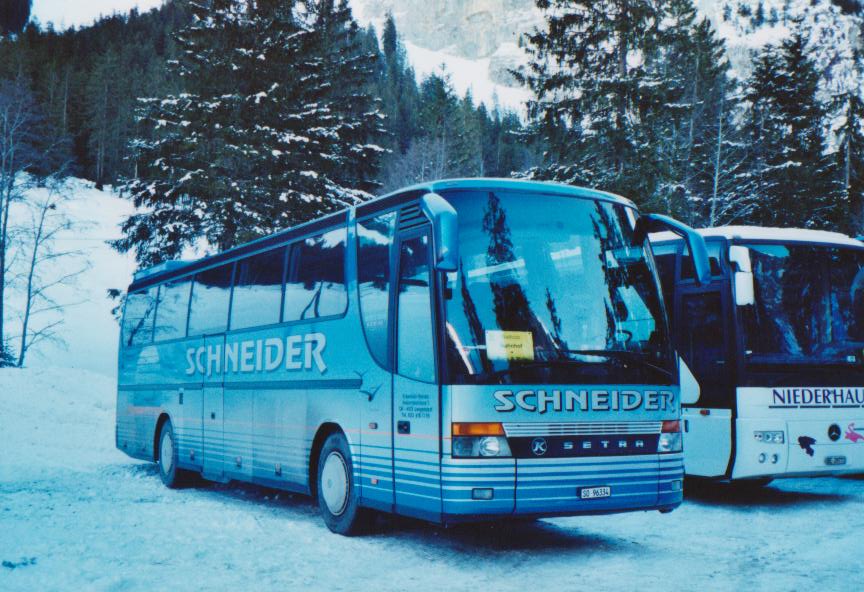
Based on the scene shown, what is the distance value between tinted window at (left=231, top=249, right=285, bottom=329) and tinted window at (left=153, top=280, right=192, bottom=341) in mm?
2160

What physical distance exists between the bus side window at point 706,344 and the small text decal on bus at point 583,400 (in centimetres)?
283

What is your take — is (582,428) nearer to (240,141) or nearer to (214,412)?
(214,412)

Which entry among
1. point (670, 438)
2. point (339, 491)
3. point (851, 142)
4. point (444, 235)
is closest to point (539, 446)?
point (670, 438)

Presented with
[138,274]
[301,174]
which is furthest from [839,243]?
[301,174]

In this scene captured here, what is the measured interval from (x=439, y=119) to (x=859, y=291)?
173ft

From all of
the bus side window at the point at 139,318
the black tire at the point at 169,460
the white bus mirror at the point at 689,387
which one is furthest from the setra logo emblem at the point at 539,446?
the bus side window at the point at 139,318

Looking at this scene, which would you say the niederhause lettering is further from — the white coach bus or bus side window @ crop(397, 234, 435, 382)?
bus side window @ crop(397, 234, 435, 382)

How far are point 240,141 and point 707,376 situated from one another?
19.2 m

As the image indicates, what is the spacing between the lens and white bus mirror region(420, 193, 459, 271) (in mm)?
6773

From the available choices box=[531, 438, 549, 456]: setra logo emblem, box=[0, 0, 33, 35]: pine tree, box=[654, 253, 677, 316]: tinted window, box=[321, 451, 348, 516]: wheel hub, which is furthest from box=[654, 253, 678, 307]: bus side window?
box=[0, 0, 33, 35]: pine tree

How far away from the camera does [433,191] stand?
26.4 ft

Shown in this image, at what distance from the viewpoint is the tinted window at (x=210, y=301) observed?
12.5 metres

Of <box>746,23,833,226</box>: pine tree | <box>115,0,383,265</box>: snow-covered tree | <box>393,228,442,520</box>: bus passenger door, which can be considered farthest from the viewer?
<box>746,23,833,226</box>: pine tree

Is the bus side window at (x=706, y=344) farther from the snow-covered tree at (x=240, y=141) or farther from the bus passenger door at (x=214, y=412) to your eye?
the snow-covered tree at (x=240, y=141)
